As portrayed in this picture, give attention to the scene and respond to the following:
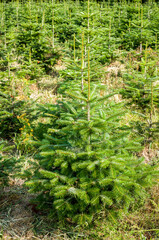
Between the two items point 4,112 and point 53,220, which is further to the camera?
point 4,112

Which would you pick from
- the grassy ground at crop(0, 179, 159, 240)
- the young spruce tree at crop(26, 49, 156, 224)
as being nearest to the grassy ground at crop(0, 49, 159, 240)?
the grassy ground at crop(0, 179, 159, 240)

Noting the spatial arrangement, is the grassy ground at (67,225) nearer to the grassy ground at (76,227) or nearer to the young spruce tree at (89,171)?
the grassy ground at (76,227)

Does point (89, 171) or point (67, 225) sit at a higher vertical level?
point (89, 171)

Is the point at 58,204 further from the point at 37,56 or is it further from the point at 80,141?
the point at 37,56

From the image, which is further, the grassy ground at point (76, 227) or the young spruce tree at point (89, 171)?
the grassy ground at point (76, 227)

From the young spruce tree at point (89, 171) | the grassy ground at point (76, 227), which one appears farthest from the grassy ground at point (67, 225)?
the young spruce tree at point (89, 171)

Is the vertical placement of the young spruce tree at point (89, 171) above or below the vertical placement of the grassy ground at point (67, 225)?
above

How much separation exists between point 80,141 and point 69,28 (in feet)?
24.4

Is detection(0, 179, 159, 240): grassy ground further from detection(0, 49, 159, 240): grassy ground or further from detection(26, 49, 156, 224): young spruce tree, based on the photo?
detection(26, 49, 156, 224): young spruce tree

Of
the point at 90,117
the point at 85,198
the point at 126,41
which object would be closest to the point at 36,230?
the point at 85,198

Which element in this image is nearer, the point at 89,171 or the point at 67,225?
the point at 89,171

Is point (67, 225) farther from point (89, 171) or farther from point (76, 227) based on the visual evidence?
point (89, 171)

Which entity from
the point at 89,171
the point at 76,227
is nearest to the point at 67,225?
the point at 76,227

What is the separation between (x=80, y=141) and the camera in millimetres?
2348
